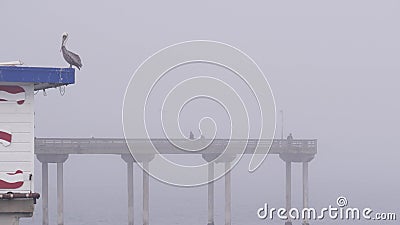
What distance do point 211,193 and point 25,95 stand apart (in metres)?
61.5

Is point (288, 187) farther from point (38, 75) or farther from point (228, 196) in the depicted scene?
point (38, 75)

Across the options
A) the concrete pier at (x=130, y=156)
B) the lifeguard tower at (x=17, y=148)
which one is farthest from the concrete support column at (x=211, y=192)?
the lifeguard tower at (x=17, y=148)

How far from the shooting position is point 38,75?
20.2 m

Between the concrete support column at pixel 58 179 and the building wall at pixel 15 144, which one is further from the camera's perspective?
the concrete support column at pixel 58 179

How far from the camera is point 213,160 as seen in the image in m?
78.3

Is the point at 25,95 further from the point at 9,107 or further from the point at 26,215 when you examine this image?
the point at 26,215

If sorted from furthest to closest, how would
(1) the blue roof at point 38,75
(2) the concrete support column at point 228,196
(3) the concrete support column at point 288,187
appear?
(3) the concrete support column at point 288,187, (2) the concrete support column at point 228,196, (1) the blue roof at point 38,75

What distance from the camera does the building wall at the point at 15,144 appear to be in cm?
2010

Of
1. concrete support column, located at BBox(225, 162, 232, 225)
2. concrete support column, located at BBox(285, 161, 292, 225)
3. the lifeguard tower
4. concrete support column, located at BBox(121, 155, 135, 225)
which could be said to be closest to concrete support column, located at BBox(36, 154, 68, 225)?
concrete support column, located at BBox(121, 155, 135, 225)

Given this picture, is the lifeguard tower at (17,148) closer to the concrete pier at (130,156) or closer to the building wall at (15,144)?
the building wall at (15,144)

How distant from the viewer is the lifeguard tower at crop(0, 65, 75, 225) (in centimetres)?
2009

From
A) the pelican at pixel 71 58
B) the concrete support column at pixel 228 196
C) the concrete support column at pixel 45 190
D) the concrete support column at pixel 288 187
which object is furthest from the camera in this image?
the concrete support column at pixel 288 187

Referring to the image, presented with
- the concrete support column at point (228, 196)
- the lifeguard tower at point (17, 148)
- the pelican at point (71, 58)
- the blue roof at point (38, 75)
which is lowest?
the concrete support column at point (228, 196)

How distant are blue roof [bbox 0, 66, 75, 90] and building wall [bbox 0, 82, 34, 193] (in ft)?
0.90
